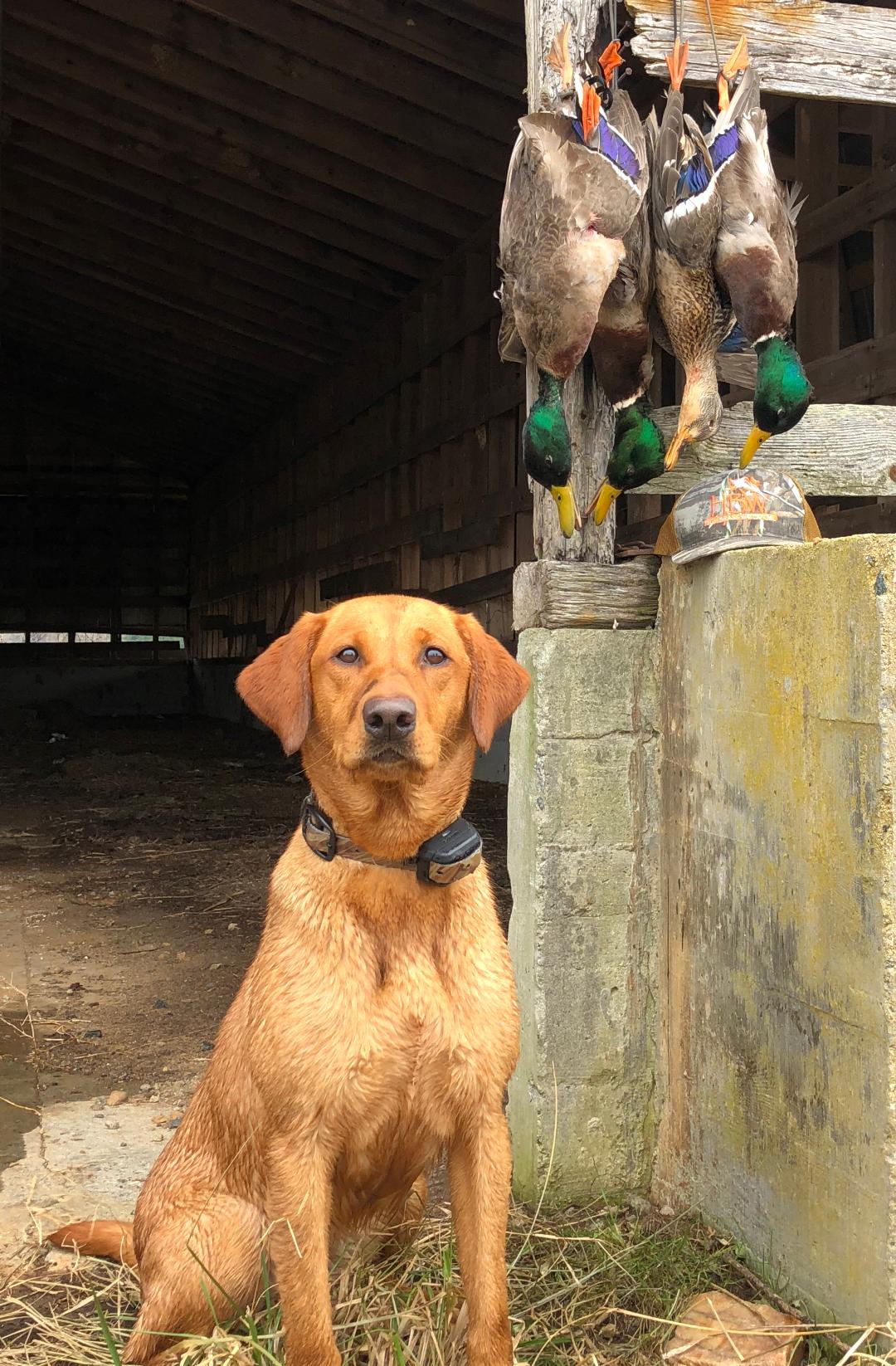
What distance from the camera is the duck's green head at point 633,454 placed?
3.22 metres

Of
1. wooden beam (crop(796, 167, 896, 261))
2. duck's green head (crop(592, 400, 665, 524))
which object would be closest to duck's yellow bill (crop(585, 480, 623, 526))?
duck's green head (crop(592, 400, 665, 524))

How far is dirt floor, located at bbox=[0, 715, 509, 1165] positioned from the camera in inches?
179

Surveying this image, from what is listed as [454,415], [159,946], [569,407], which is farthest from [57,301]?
[569,407]

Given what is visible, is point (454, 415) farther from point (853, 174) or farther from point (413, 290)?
point (853, 174)

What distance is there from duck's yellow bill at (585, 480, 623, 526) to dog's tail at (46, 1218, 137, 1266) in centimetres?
→ 212

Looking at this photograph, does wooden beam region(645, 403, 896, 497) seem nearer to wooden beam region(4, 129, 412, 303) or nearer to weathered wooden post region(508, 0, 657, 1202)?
weathered wooden post region(508, 0, 657, 1202)

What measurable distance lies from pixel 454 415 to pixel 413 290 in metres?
1.63

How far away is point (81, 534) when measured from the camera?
71.6ft

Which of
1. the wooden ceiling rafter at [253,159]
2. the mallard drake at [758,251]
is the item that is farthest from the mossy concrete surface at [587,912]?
the wooden ceiling rafter at [253,159]

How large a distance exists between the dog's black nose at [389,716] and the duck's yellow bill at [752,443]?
140 cm

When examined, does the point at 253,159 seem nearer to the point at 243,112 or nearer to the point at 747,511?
the point at 243,112

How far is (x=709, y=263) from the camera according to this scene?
10.0ft

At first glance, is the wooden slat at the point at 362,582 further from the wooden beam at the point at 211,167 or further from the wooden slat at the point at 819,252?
the wooden slat at the point at 819,252

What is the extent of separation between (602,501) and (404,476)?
29.0 feet
